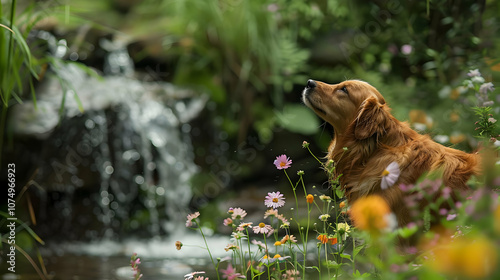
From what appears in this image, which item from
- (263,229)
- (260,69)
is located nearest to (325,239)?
(263,229)

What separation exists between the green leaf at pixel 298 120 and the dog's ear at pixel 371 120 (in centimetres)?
298

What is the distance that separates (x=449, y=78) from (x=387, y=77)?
0.71 metres

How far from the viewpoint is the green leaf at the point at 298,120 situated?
5.38 meters

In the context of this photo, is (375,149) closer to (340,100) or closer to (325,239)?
(340,100)

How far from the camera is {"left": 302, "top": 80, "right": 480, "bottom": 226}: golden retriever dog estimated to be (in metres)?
2.14

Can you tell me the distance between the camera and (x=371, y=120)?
2332mm

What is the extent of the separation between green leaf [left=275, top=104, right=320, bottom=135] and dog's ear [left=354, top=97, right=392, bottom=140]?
298 cm

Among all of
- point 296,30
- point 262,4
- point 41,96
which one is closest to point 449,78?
point 296,30

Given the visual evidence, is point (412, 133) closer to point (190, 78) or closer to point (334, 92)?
point (334, 92)

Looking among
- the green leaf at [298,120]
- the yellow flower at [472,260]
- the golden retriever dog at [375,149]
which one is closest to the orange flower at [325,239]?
the golden retriever dog at [375,149]

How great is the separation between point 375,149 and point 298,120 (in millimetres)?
3092

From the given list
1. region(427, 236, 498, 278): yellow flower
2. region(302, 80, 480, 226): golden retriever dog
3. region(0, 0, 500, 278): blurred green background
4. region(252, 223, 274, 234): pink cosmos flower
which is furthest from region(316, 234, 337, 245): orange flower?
region(0, 0, 500, 278): blurred green background

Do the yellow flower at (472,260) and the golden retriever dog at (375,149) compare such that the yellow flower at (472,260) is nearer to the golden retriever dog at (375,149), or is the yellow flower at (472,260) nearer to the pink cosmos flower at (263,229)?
the pink cosmos flower at (263,229)

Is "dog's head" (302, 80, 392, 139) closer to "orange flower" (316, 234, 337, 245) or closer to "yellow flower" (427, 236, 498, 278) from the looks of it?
"orange flower" (316, 234, 337, 245)
